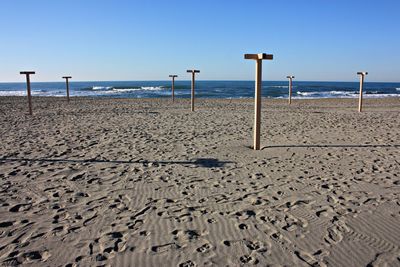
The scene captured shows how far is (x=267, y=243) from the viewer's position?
3.12m

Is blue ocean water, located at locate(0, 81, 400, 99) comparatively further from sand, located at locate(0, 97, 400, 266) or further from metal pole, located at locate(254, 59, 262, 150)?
sand, located at locate(0, 97, 400, 266)

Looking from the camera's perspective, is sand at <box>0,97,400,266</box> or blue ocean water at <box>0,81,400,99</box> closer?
sand at <box>0,97,400,266</box>

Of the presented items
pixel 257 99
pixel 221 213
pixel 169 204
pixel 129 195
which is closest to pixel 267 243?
pixel 221 213

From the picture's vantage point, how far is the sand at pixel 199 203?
9.75 feet

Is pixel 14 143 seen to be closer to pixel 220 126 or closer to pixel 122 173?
pixel 122 173

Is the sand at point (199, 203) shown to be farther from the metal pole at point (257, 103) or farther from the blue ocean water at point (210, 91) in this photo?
the blue ocean water at point (210, 91)

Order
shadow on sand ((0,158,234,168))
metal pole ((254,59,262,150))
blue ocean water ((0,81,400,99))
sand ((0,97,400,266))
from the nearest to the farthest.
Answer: sand ((0,97,400,266)) → shadow on sand ((0,158,234,168)) → metal pole ((254,59,262,150)) → blue ocean water ((0,81,400,99))

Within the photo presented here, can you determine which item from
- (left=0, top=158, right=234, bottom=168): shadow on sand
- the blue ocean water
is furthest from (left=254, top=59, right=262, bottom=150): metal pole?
the blue ocean water

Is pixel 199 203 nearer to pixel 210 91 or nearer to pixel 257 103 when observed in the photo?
pixel 257 103

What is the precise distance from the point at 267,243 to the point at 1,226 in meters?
2.92

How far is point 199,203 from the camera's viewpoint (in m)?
4.09

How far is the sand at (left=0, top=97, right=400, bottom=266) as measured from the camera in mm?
2971

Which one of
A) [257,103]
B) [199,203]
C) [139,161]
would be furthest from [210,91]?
[199,203]

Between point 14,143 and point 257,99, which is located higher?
point 257,99
